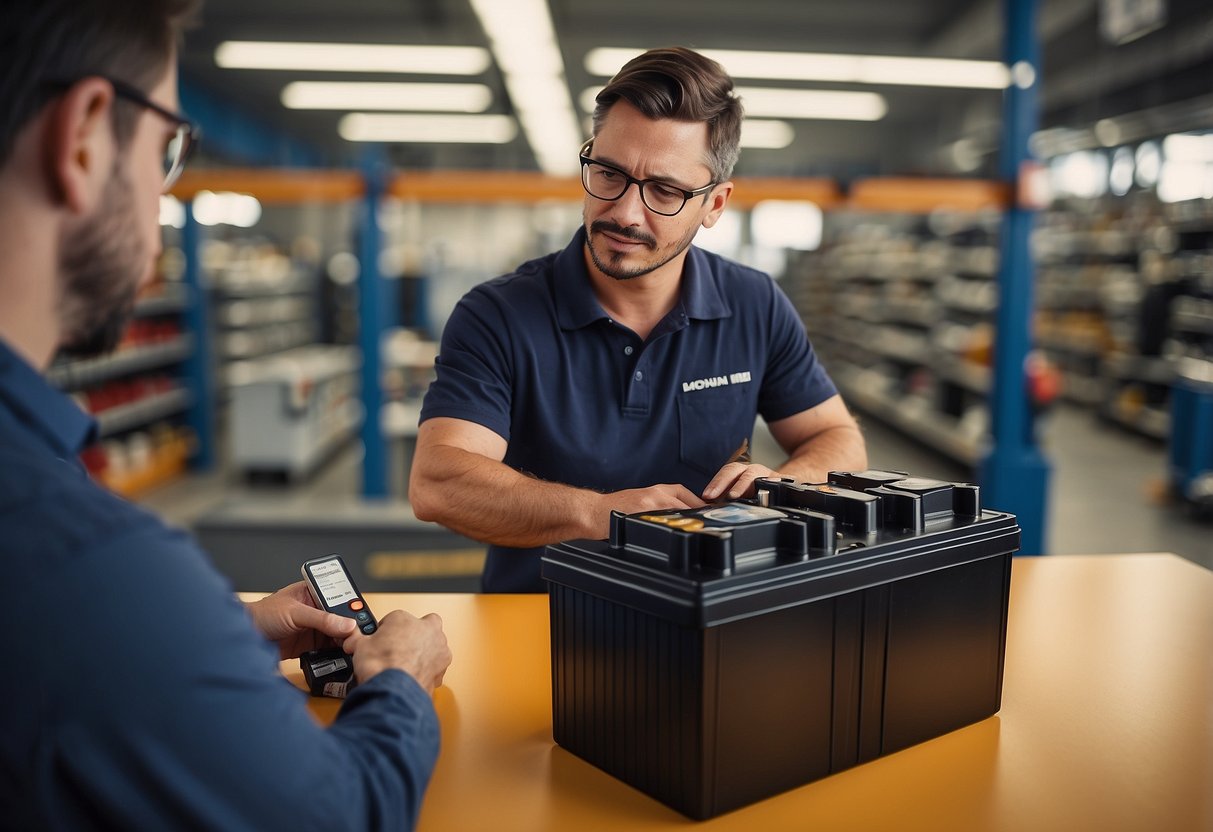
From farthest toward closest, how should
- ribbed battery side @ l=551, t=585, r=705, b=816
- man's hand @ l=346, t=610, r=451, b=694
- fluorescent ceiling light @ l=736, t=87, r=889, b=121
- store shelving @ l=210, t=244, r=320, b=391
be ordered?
store shelving @ l=210, t=244, r=320, b=391
fluorescent ceiling light @ l=736, t=87, r=889, b=121
man's hand @ l=346, t=610, r=451, b=694
ribbed battery side @ l=551, t=585, r=705, b=816

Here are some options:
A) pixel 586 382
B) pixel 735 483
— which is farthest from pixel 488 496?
pixel 735 483

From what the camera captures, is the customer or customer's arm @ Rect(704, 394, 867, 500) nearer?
the customer

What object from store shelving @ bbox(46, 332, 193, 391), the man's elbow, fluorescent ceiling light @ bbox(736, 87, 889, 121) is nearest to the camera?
the man's elbow

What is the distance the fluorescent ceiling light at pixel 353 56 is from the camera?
755 centimetres

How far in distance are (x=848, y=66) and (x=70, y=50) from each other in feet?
27.6

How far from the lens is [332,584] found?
1.30 metres

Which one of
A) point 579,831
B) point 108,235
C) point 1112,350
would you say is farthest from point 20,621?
point 1112,350

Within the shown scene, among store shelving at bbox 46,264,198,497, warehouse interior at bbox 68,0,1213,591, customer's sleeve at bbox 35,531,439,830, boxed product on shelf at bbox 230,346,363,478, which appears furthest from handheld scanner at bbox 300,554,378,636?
boxed product on shelf at bbox 230,346,363,478

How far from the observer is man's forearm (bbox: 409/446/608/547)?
1591 mm

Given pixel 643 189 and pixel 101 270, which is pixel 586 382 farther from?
pixel 101 270

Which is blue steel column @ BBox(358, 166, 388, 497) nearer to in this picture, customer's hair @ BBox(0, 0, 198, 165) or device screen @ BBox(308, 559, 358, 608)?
device screen @ BBox(308, 559, 358, 608)

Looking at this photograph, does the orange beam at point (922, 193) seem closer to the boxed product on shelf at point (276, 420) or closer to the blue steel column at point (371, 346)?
the blue steel column at point (371, 346)

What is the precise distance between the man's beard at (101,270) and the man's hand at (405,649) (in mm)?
437

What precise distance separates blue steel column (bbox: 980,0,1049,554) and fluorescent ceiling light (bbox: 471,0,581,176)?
2167 millimetres
